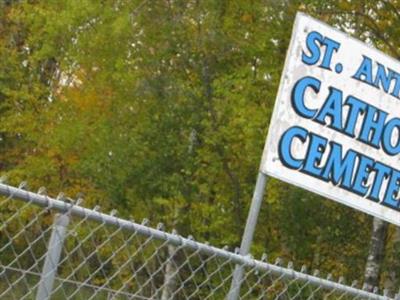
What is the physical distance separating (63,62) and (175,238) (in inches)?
680

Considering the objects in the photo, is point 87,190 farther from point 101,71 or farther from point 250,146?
point 250,146

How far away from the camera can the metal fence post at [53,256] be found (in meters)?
3.39

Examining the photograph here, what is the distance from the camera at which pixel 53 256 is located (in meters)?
3.41

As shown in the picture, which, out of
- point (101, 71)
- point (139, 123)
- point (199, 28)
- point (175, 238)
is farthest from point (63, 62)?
point (175, 238)

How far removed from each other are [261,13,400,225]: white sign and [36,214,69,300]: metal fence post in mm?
1974

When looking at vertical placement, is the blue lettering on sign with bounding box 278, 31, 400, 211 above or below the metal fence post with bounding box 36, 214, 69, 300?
above

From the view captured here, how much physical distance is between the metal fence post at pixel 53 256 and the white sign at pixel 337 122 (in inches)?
77.7

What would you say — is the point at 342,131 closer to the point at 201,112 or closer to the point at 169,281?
the point at 169,281

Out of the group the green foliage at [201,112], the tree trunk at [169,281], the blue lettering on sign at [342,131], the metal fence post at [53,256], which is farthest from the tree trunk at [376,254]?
the metal fence post at [53,256]

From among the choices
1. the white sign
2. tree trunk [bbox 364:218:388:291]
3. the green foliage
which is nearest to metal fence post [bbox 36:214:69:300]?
the white sign

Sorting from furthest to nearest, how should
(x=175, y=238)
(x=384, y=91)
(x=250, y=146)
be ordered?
(x=250, y=146) < (x=384, y=91) < (x=175, y=238)

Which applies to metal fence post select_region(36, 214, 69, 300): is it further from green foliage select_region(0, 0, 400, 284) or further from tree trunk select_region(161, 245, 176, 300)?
green foliage select_region(0, 0, 400, 284)

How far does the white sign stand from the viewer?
17.2 feet

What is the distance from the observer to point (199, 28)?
16.1 meters
